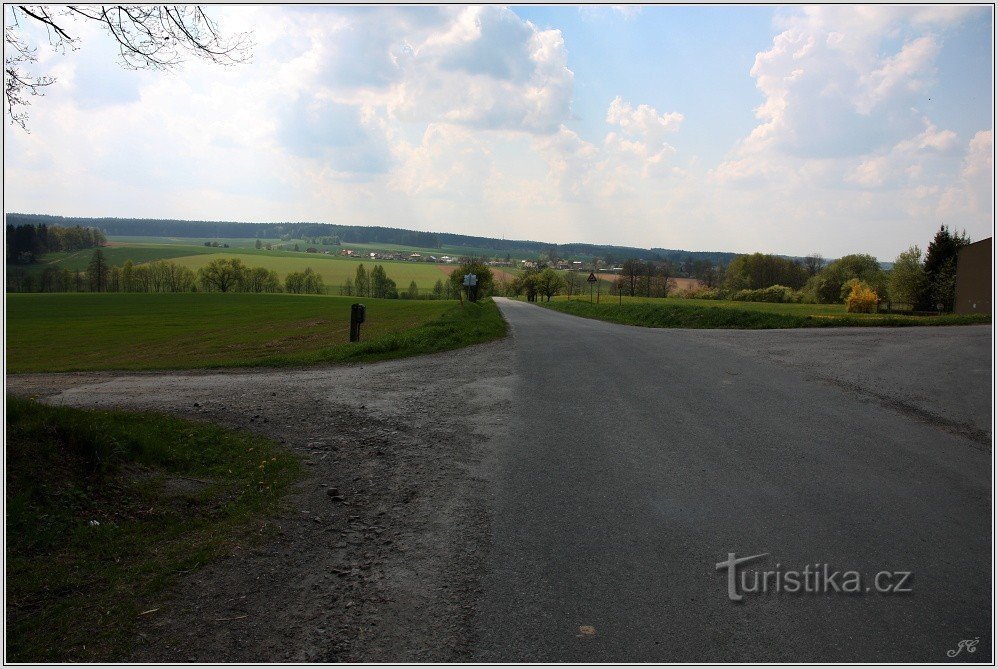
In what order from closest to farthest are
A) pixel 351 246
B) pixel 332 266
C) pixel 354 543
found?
pixel 354 543, pixel 332 266, pixel 351 246

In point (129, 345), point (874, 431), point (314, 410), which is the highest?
point (874, 431)


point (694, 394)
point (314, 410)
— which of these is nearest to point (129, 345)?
point (314, 410)

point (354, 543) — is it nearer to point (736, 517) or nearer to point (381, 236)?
point (736, 517)

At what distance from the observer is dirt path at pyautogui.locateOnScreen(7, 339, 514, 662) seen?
3166 millimetres

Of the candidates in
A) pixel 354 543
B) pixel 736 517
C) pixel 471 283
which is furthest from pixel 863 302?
pixel 354 543

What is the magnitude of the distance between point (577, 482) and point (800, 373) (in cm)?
719

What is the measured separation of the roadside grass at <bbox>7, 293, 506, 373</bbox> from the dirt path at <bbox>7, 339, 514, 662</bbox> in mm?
5992

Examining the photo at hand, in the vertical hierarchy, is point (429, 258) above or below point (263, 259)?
above

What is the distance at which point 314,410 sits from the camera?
8.77 metres

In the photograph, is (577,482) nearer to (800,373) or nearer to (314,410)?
(314,410)

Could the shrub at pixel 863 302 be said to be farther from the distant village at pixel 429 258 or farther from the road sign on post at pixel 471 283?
the distant village at pixel 429 258

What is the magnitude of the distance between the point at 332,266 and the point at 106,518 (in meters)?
122

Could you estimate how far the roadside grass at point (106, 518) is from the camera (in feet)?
10.9
